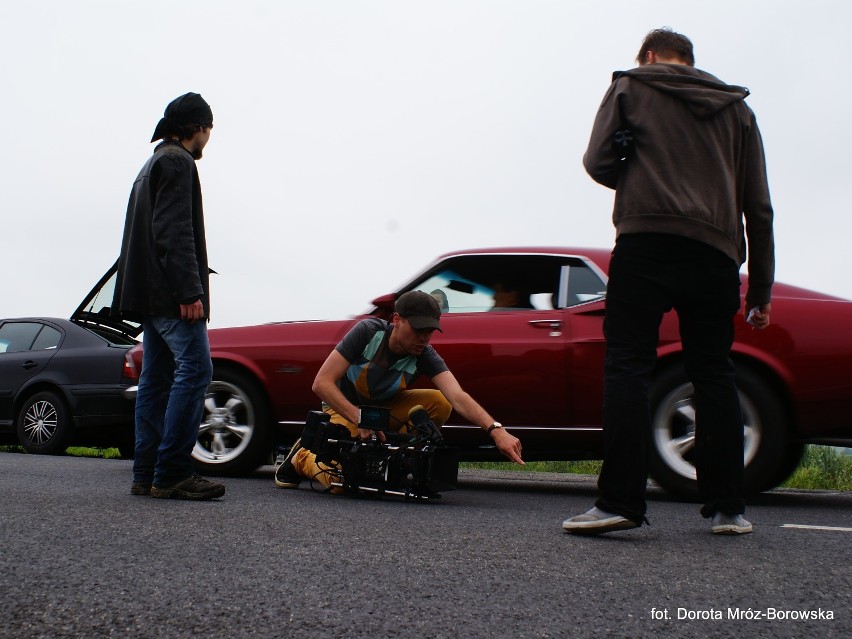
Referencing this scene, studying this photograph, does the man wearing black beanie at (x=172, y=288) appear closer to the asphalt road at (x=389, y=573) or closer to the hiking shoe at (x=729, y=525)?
the asphalt road at (x=389, y=573)

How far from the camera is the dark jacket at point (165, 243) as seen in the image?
4.04 metres

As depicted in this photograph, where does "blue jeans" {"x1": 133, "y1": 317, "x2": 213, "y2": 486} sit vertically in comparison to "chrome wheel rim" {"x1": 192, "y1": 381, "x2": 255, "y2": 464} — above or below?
above

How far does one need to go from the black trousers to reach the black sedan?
570cm

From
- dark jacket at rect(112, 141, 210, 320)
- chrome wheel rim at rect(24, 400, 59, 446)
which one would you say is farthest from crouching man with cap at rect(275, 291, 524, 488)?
chrome wheel rim at rect(24, 400, 59, 446)

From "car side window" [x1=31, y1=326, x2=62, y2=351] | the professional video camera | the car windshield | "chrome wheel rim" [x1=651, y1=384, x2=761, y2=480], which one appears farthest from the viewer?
"car side window" [x1=31, y1=326, x2=62, y2=351]

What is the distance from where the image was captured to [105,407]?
26.5 feet

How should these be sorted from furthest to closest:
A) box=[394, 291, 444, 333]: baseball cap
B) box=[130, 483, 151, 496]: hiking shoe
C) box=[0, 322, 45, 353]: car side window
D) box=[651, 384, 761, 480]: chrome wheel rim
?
box=[0, 322, 45, 353]: car side window, box=[651, 384, 761, 480]: chrome wheel rim, box=[394, 291, 444, 333]: baseball cap, box=[130, 483, 151, 496]: hiking shoe

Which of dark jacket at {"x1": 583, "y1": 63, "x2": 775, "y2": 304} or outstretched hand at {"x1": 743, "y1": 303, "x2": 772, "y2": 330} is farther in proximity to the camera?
outstretched hand at {"x1": 743, "y1": 303, "x2": 772, "y2": 330}

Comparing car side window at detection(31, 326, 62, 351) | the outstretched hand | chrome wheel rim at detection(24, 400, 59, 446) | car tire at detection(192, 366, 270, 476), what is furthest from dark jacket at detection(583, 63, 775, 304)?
car side window at detection(31, 326, 62, 351)

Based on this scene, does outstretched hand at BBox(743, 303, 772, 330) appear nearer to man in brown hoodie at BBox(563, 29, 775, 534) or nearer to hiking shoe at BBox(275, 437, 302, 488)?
man in brown hoodie at BBox(563, 29, 775, 534)

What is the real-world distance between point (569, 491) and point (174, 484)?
2619 millimetres

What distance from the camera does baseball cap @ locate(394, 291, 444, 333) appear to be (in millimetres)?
4430

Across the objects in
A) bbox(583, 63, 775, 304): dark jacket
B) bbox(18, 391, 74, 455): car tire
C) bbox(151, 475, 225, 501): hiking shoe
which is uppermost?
bbox(583, 63, 775, 304): dark jacket

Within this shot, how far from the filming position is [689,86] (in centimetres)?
317
